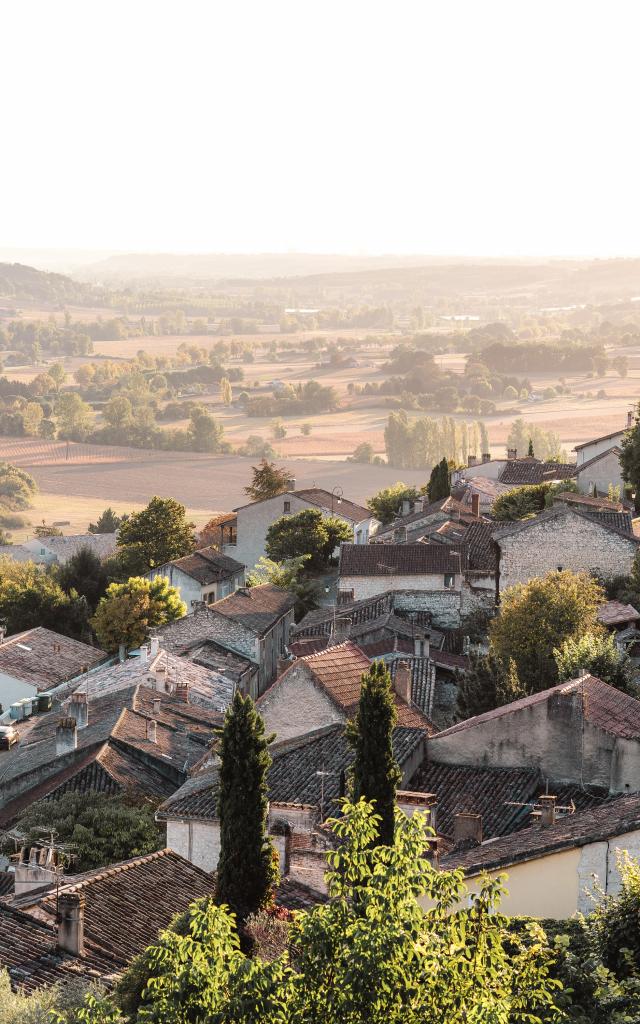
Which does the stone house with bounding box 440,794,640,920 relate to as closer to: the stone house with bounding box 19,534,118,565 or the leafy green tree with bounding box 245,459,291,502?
the leafy green tree with bounding box 245,459,291,502

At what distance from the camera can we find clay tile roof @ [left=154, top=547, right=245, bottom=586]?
205 ft

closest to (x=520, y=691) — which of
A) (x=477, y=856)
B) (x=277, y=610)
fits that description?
(x=477, y=856)

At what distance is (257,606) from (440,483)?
18525mm

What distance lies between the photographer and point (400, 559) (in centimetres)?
4897

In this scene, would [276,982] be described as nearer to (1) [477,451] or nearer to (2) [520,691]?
(2) [520,691]

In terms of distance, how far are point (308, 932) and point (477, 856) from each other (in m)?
7.47

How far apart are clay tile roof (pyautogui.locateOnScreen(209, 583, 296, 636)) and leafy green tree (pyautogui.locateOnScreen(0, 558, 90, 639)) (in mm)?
10114

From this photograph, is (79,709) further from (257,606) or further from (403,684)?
(257,606)

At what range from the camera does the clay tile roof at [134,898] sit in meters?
20.9

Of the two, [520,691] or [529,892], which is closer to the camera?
[529,892]

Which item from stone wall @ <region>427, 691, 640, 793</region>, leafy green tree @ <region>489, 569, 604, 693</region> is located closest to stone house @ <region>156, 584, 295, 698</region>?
leafy green tree @ <region>489, 569, 604, 693</region>

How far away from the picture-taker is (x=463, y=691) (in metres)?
33.8

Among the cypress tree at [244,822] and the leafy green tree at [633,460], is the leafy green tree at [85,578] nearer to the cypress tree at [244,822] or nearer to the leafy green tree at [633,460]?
the leafy green tree at [633,460]

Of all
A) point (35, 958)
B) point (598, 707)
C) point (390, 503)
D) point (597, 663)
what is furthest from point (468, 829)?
point (390, 503)
